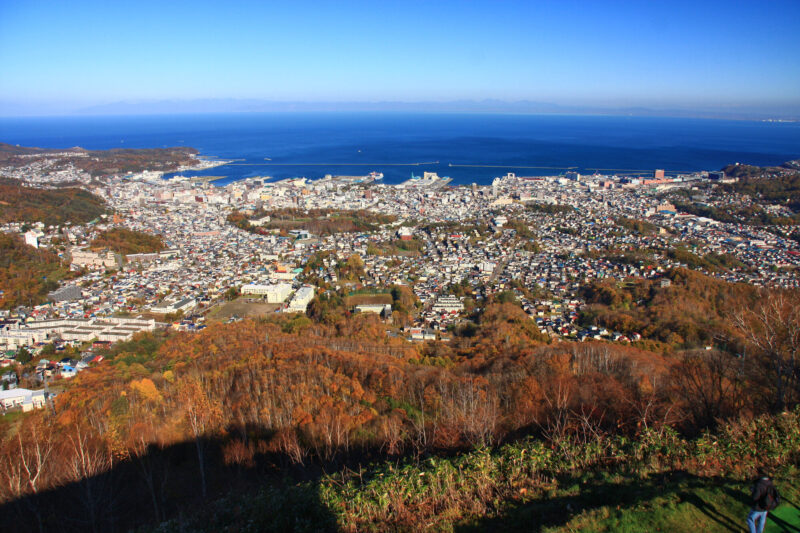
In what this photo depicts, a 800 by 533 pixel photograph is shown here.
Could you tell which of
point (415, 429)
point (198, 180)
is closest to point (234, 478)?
point (415, 429)

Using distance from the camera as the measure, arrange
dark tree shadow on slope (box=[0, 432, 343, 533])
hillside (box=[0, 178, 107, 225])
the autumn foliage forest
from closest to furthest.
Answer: dark tree shadow on slope (box=[0, 432, 343, 533]) < the autumn foliage forest < hillside (box=[0, 178, 107, 225])

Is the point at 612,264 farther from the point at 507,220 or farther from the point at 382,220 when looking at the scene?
the point at 382,220

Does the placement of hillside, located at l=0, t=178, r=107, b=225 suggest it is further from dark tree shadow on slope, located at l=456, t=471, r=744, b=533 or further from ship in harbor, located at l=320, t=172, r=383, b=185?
dark tree shadow on slope, located at l=456, t=471, r=744, b=533

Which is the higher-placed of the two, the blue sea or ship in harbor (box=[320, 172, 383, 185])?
the blue sea

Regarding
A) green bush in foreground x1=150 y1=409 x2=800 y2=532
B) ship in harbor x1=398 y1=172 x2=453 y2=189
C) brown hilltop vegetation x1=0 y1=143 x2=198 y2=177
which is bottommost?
green bush in foreground x1=150 y1=409 x2=800 y2=532

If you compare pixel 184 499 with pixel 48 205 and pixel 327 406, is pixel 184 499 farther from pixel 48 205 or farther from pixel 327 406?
pixel 48 205

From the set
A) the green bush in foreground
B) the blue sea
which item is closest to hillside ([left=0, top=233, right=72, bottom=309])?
the green bush in foreground

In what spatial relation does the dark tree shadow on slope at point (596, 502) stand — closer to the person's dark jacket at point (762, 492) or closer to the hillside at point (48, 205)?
the person's dark jacket at point (762, 492)
